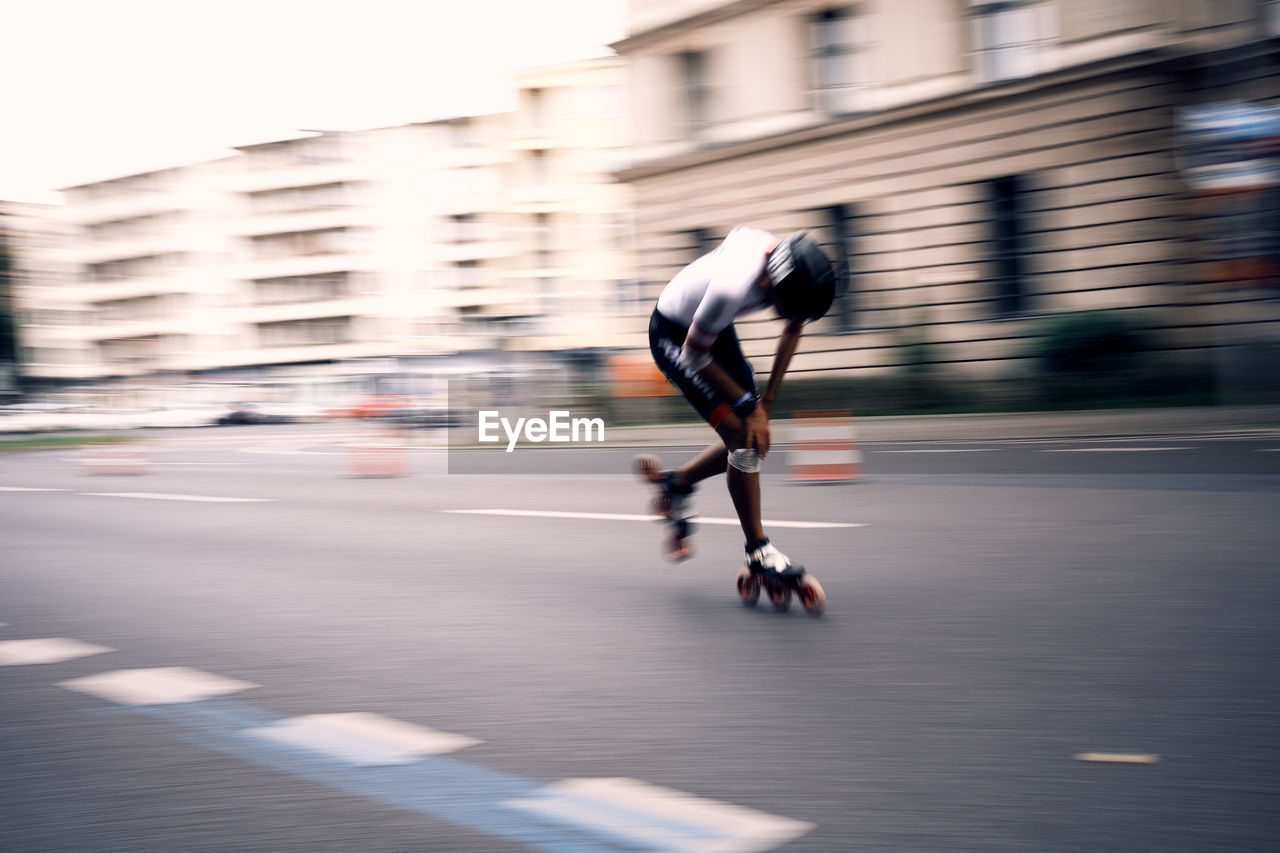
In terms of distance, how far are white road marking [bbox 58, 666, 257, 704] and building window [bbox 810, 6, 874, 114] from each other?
22.1 metres

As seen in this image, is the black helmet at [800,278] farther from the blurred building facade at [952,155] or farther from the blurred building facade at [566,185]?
the blurred building facade at [566,185]

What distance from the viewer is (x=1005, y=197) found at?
73.9ft

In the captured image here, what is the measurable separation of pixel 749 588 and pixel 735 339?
981mm

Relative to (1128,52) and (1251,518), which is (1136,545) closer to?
(1251,518)

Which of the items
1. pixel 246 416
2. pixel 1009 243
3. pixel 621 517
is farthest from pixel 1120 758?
pixel 246 416

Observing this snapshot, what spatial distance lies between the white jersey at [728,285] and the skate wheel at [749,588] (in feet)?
3.09

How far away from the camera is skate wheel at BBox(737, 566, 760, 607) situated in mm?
4953

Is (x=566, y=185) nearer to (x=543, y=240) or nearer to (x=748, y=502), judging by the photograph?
(x=543, y=240)

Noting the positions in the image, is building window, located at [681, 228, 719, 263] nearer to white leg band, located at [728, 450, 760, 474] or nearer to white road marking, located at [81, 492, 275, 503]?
white road marking, located at [81, 492, 275, 503]

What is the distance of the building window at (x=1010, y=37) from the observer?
21641mm

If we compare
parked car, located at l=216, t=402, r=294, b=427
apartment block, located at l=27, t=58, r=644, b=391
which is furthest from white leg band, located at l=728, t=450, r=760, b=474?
apartment block, located at l=27, t=58, r=644, b=391

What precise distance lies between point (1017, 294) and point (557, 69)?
41444 millimetres

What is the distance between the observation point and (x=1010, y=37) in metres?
22.2

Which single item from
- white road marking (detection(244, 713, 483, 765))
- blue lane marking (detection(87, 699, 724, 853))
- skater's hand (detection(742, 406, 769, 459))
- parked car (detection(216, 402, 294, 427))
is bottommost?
parked car (detection(216, 402, 294, 427))
